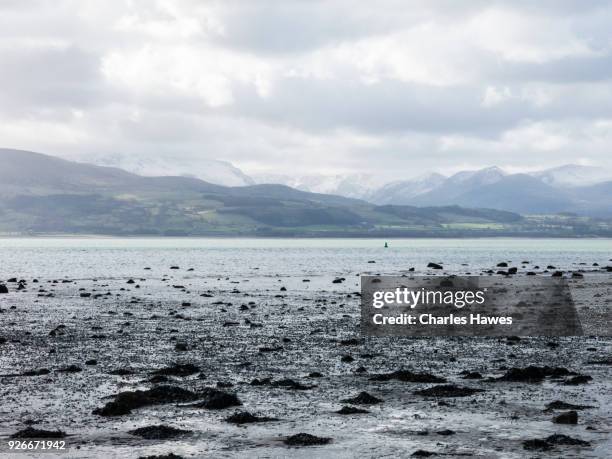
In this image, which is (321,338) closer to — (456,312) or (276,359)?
(276,359)

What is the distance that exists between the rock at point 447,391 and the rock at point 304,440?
6.22 m

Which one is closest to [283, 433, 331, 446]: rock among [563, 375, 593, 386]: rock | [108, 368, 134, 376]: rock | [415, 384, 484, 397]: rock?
[415, 384, 484, 397]: rock

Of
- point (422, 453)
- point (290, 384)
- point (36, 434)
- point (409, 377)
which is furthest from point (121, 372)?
point (422, 453)

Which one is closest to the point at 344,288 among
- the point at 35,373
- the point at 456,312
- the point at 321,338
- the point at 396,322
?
the point at 456,312

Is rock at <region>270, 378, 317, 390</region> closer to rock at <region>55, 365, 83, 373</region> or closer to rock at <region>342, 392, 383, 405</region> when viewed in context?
rock at <region>342, 392, 383, 405</region>

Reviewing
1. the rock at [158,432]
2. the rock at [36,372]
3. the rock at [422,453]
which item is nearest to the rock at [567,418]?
the rock at [422,453]

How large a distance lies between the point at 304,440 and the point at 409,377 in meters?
9.03

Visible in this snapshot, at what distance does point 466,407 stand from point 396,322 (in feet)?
82.1

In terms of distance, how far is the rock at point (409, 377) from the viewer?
26.8m

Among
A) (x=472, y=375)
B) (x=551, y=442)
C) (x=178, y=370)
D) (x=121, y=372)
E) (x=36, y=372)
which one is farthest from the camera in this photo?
(x=121, y=372)

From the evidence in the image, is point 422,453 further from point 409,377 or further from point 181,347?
point 181,347

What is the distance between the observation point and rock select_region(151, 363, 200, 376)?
2816 centimetres

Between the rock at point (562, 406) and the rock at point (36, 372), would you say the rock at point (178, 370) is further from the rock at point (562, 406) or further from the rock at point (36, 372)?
the rock at point (562, 406)

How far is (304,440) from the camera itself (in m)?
18.6
